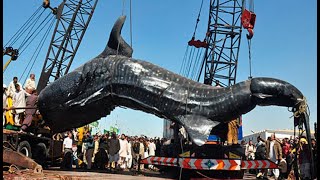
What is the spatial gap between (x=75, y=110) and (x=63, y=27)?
2463 cm

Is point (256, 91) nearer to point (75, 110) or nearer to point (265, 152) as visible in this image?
point (75, 110)

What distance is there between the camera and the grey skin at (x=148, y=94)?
736 centimetres

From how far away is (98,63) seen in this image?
830cm

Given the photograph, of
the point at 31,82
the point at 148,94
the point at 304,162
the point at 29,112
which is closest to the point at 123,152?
the point at 31,82

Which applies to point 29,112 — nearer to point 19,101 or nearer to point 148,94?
point 19,101

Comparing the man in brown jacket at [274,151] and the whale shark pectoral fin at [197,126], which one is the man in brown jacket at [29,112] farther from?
the man in brown jacket at [274,151]

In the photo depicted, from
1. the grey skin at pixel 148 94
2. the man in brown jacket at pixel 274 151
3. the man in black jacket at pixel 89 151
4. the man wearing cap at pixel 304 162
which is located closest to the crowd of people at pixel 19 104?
the grey skin at pixel 148 94

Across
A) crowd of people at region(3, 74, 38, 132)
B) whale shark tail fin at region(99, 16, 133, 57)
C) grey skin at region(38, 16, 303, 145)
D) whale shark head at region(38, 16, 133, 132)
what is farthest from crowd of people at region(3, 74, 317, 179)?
whale shark tail fin at region(99, 16, 133, 57)

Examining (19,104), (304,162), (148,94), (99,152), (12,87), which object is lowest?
(304,162)

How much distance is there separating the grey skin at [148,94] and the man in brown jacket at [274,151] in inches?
270

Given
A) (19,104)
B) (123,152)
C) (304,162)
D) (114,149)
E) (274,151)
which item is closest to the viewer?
(304,162)

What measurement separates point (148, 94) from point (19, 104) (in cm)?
538

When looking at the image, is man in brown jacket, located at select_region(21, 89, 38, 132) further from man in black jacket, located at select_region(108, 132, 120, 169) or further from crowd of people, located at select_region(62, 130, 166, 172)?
man in black jacket, located at select_region(108, 132, 120, 169)

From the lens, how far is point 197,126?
24.3 ft
